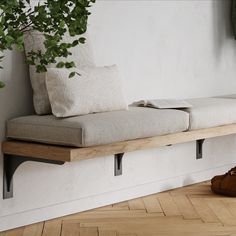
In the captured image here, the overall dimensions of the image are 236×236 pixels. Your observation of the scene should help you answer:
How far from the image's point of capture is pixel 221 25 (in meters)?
4.46

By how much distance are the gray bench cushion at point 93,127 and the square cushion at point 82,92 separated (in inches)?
2.3

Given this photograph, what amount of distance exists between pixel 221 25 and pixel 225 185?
1.33 meters

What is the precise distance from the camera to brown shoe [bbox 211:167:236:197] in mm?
3721

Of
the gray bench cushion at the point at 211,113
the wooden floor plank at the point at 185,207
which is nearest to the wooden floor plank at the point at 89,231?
the wooden floor plank at the point at 185,207

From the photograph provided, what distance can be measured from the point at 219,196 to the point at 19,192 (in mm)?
1353

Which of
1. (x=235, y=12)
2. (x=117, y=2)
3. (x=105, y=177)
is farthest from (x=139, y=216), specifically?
(x=235, y=12)

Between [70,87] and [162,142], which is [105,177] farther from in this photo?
[70,87]

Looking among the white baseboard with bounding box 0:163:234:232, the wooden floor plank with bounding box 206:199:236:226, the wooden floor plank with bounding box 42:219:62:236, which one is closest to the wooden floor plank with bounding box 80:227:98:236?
the wooden floor plank with bounding box 42:219:62:236

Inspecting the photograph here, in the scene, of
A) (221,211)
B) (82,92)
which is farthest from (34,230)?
(221,211)

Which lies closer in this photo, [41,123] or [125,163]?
[41,123]

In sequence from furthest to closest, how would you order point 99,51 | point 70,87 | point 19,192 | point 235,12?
point 235,12 → point 99,51 → point 19,192 → point 70,87

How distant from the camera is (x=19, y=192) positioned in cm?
305

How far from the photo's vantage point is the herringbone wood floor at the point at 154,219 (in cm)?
296

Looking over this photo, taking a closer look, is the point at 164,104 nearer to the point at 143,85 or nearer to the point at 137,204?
the point at 143,85
